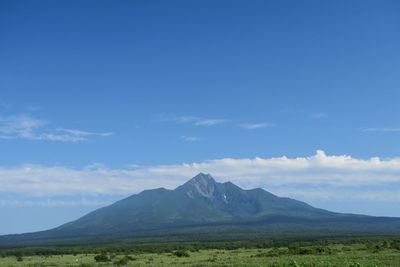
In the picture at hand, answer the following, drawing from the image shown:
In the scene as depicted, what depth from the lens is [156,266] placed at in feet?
151

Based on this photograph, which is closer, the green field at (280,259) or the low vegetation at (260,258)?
the green field at (280,259)

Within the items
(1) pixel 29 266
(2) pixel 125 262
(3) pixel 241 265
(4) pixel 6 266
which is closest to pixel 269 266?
(3) pixel 241 265

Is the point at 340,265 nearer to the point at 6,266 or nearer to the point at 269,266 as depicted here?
the point at 269,266

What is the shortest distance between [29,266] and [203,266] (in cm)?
2286

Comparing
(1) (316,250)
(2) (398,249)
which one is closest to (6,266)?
(1) (316,250)

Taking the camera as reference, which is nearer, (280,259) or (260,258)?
(280,259)

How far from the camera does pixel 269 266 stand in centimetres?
3994

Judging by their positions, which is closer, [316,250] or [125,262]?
[125,262]

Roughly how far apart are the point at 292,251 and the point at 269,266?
19.8 meters

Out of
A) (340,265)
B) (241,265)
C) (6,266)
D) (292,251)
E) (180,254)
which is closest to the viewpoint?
(340,265)

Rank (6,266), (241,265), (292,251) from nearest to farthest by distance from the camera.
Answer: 1. (241,265)
2. (6,266)
3. (292,251)

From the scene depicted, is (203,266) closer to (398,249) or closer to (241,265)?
(241,265)

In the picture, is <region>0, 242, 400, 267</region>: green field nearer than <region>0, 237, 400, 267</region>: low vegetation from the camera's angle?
Yes

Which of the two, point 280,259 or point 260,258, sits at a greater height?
point 280,259
